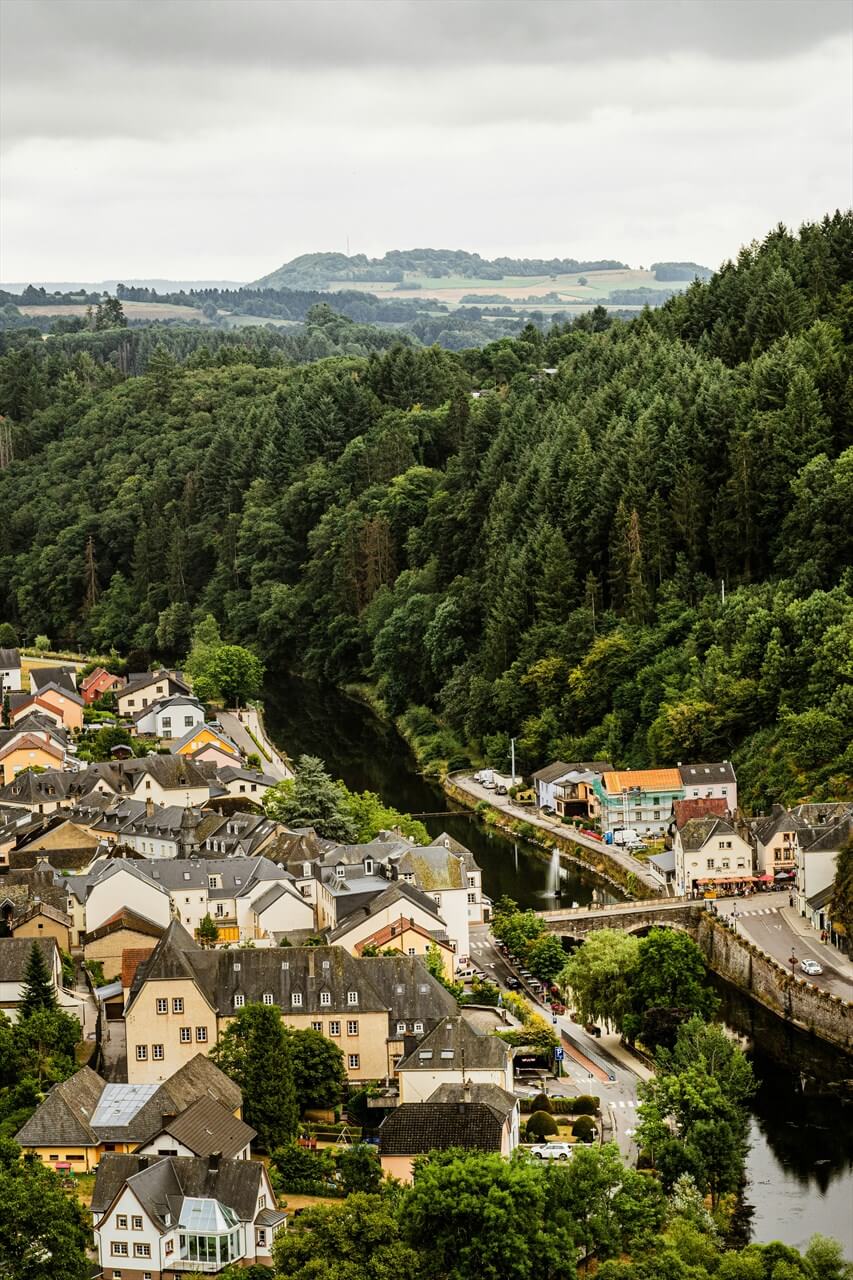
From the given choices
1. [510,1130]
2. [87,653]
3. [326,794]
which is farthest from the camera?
[87,653]

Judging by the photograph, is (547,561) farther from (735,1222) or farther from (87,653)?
(735,1222)

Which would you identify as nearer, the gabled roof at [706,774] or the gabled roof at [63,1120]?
the gabled roof at [63,1120]

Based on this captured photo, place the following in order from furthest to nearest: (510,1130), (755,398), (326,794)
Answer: (755,398) → (326,794) → (510,1130)

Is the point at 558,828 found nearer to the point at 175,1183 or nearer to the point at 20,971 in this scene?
the point at 20,971

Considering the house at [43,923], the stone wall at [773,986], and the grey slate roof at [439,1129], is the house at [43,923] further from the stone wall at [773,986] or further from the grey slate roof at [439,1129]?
the stone wall at [773,986]

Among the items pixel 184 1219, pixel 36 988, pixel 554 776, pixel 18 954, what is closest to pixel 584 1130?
pixel 184 1219

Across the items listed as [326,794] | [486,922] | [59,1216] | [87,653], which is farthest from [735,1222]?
[87,653]

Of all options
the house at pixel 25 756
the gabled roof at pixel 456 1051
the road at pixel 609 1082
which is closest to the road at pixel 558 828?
the road at pixel 609 1082
